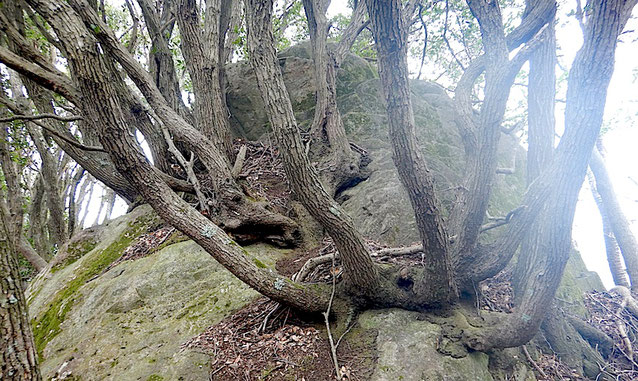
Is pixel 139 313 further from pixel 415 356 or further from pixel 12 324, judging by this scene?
pixel 415 356

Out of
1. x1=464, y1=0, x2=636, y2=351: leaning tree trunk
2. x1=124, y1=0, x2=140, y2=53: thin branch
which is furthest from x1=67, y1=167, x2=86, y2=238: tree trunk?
x1=464, y1=0, x2=636, y2=351: leaning tree trunk

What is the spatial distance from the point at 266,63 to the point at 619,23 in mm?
2441

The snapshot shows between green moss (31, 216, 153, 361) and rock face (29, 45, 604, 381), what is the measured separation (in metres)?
0.02

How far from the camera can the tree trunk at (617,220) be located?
5.08 meters

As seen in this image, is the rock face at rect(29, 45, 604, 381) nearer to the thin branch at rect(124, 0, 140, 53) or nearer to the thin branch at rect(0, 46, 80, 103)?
the thin branch at rect(0, 46, 80, 103)


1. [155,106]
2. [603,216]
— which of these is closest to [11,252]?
[155,106]

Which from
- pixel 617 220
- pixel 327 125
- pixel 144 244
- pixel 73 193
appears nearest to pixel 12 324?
pixel 144 244

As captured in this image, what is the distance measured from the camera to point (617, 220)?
5.41 metres

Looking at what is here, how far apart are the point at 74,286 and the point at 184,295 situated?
1.90 meters

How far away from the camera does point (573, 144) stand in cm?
203

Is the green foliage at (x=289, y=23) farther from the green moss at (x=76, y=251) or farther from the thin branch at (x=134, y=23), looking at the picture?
the green moss at (x=76, y=251)

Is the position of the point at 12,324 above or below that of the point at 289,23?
below

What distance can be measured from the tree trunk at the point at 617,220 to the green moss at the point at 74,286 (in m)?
8.16

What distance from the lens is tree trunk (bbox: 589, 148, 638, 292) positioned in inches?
200
